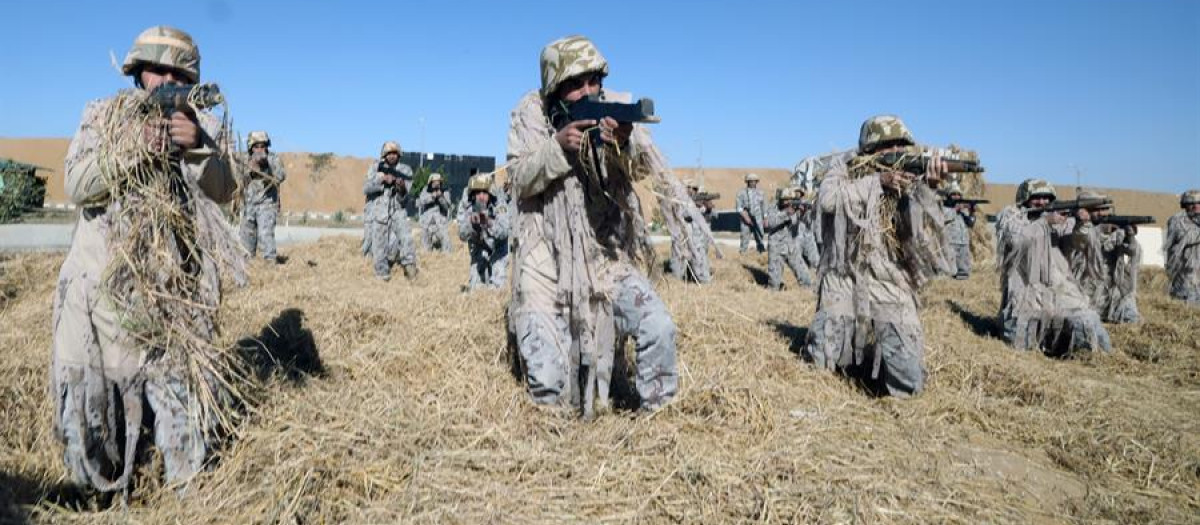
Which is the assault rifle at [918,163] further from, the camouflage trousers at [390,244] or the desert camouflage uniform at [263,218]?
the desert camouflage uniform at [263,218]

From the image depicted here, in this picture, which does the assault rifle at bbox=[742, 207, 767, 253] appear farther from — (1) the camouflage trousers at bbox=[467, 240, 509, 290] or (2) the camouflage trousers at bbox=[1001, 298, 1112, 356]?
(2) the camouflage trousers at bbox=[1001, 298, 1112, 356]

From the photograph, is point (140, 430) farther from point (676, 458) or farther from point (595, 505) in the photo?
point (676, 458)

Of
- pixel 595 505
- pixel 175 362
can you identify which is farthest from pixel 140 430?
pixel 595 505

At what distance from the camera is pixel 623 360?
4477 mm

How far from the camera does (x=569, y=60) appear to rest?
3.87m

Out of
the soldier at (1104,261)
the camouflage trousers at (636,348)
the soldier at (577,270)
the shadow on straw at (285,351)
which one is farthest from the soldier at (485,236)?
the soldier at (1104,261)

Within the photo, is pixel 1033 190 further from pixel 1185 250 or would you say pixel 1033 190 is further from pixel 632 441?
pixel 632 441

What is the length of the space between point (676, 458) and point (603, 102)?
1709 mm

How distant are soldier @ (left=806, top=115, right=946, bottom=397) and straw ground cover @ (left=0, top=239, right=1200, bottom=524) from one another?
272mm

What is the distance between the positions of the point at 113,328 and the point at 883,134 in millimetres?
4679

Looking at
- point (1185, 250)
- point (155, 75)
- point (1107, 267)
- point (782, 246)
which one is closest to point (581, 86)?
point (155, 75)

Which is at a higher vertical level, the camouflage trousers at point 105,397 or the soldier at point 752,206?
the soldier at point 752,206

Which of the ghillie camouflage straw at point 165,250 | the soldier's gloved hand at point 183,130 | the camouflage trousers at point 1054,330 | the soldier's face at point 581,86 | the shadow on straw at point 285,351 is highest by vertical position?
the soldier's face at point 581,86

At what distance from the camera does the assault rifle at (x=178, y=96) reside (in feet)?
9.62
